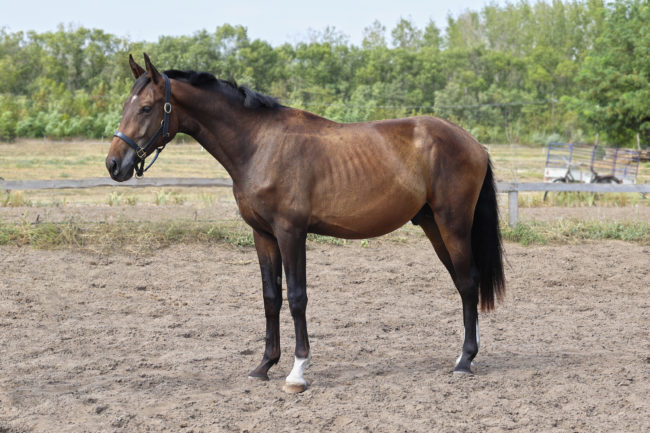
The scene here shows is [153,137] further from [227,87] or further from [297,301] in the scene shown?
[297,301]

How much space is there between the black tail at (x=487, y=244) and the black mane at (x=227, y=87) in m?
1.70

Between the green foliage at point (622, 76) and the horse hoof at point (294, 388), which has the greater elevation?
the green foliage at point (622, 76)

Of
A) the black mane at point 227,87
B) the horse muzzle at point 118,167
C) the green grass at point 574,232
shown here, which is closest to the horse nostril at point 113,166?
the horse muzzle at point 118,167

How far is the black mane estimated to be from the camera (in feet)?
13.9

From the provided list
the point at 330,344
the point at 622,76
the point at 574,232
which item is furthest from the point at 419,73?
the point at 330,344

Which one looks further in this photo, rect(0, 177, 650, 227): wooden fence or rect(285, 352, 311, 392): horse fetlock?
rect(0, 177, 650, 227): wooden fence

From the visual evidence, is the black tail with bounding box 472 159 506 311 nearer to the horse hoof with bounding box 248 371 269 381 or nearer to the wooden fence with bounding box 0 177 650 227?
the horse hoof with bounding box 248 371 269 381

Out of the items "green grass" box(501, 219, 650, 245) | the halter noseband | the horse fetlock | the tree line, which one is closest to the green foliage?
the tree line

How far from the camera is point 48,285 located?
6840 mm

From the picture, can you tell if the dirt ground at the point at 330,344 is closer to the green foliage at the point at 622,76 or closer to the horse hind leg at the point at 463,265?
the horse hind leg at the point at 463,265

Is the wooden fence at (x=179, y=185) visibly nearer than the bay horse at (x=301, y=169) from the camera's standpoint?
No

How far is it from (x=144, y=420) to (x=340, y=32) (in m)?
63.6

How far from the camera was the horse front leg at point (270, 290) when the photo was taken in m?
4.35

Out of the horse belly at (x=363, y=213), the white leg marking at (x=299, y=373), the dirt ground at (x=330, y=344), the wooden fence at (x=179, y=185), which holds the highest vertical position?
the horse belly at (x=363, y=213)
